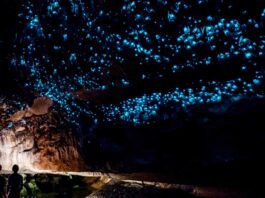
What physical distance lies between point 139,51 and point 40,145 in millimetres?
4369

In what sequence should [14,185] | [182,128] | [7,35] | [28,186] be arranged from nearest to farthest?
[14,185], [182,128], [7,35], [28,186]

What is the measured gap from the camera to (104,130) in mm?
7387

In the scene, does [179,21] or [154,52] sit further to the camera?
[154,52]

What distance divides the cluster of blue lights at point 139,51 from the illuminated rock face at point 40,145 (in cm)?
68

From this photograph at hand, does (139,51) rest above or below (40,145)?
above

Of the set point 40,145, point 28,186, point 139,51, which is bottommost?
point 28,186

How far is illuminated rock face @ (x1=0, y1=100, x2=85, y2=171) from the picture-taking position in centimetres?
808

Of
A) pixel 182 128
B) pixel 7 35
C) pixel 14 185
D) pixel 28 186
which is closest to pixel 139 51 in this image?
pixel 182 128

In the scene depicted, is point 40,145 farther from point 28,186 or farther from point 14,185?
point 14,185

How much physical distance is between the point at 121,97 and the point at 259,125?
10.1 feet

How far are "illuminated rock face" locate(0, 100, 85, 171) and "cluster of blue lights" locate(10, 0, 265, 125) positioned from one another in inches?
26.9

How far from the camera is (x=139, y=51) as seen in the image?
5.90 meters

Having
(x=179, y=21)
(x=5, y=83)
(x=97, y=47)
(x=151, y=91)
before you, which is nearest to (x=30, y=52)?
(x=5, y=83)

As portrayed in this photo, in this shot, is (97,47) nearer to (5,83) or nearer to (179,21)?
(179,21)
